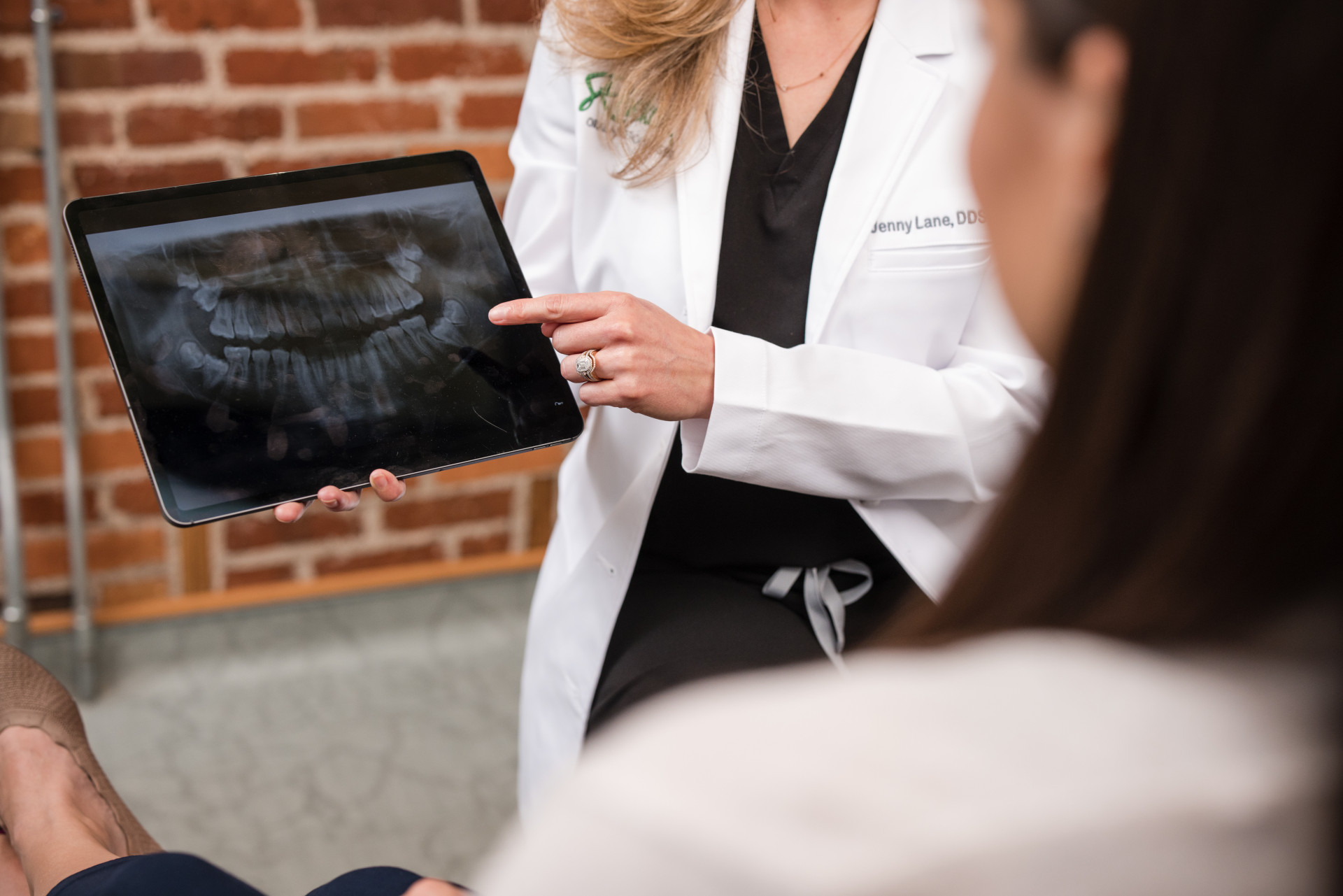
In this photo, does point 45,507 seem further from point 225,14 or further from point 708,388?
point 708,388

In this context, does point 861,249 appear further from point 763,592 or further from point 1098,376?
point 1098,376

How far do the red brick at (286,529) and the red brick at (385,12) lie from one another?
71 cm

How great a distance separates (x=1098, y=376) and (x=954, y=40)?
27.0 inches

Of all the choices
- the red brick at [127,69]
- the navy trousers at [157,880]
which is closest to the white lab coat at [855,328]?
the navy trousers at [157,880]

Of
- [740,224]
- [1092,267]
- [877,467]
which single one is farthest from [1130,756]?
[740,224]

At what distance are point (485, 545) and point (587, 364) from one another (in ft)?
3.37

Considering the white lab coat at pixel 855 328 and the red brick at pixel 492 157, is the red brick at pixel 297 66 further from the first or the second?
the white lab coat at pixel 855 328

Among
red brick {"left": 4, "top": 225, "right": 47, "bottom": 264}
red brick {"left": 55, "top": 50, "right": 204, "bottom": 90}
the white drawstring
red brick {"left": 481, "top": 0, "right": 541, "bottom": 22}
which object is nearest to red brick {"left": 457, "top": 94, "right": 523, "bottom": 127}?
red brick {"left": 481, "top": 0, "right": 541, "bottom": 22}

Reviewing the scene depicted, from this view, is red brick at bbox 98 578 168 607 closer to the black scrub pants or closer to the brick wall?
the brick wall

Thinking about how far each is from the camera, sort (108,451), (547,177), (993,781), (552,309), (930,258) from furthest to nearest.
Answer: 1. (108,451)
2. (547,177)
3. (930,258)
4. (552,309)
5. (993,781)

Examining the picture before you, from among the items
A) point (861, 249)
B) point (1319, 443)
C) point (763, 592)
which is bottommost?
point (763, 592)

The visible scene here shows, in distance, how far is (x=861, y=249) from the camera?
94 cm

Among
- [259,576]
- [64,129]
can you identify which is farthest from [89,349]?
[259,576]

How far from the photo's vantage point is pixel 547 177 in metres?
1.05
